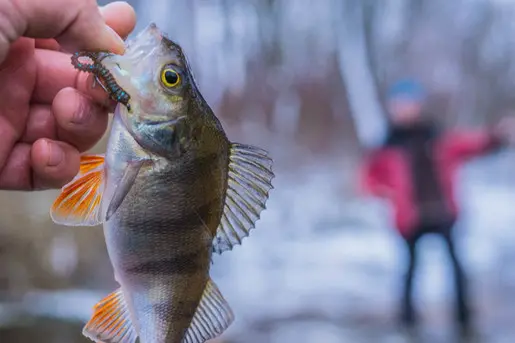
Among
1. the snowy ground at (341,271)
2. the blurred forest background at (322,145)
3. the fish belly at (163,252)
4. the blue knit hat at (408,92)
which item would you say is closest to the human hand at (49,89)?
the fish belly at (163,252)

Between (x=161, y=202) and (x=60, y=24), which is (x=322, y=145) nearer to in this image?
(x=60, y=24)

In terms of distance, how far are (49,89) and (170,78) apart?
400 mm

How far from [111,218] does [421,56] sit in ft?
18.4

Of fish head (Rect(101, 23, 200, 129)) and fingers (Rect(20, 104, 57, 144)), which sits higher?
fingers (Rect(20, 104, 57, 144))

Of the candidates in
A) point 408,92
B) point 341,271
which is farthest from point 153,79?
point 341,271

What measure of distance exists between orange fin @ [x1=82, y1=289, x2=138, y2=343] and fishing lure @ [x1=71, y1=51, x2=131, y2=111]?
10.2 inches

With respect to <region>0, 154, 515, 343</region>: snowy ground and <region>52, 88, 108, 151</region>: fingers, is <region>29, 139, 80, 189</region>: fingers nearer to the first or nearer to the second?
<region>52, 88, 108, 151</region>: fingers

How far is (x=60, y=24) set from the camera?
3.30 feet

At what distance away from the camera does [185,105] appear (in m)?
0.90

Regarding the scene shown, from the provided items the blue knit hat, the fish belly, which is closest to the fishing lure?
the fish belly

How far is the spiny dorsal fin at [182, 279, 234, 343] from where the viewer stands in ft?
2.97

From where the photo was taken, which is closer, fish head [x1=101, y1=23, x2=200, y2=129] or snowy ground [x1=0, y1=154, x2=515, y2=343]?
fish head [x1=101, y1=23, x2=200, y2=129]

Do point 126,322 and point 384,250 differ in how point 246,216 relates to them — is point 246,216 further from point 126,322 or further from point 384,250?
point 384,250

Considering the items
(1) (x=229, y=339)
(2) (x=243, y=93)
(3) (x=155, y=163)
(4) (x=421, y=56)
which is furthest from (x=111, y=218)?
(4) (x=421, y=56)
